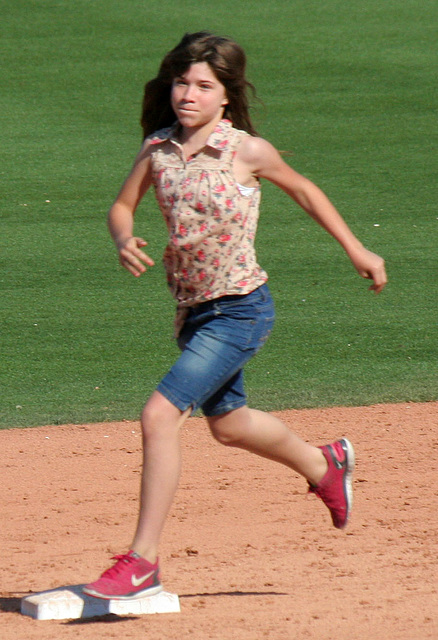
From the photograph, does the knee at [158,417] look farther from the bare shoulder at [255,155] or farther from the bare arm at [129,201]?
the bare shoulder at [255,155]

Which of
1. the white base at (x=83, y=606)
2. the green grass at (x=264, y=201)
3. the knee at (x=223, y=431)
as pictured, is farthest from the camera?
the green grass at (x=264, y=201)

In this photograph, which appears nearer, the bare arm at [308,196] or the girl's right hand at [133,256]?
the girl's right hand at [133,256]

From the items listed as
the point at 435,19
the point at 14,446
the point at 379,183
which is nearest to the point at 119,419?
the point at 14,446

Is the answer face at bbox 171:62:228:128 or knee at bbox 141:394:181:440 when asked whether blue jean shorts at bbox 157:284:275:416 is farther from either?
face at bbox 171:62:228:128

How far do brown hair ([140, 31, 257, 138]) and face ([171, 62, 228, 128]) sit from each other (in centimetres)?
3

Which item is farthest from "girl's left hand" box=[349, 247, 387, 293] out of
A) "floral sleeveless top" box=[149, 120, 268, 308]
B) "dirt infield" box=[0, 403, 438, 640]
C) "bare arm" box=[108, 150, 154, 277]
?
"dirt infield" box=[0, 403, 438, 640]

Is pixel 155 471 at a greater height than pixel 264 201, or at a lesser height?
greater

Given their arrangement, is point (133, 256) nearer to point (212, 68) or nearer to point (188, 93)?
point (188, 93)

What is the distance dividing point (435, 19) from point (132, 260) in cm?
1797

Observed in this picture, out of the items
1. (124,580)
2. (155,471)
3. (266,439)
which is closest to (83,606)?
(124,580)

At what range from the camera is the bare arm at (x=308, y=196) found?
3.93m

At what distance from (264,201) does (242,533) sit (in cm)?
762

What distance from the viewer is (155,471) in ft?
12.5

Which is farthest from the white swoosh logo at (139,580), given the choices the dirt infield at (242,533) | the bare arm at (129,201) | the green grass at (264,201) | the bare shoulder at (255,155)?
the green grass at (264,201)
